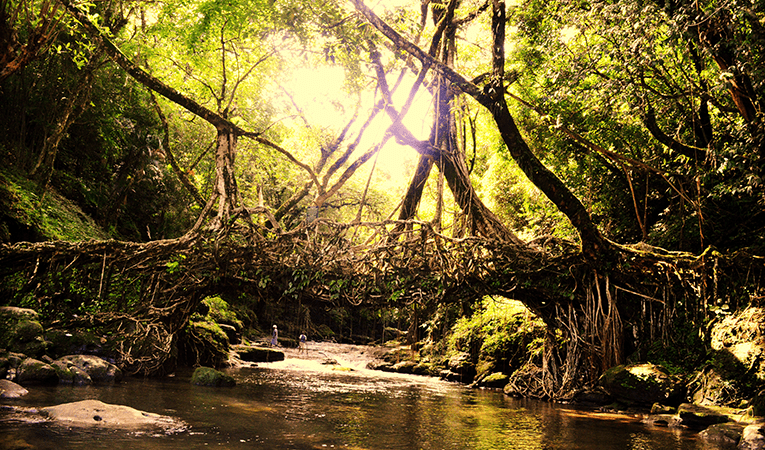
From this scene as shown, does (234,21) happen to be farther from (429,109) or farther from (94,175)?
(94,175)

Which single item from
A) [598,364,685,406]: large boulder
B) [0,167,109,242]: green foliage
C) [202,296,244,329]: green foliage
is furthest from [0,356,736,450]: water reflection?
[202,296,244,329]: green foliage

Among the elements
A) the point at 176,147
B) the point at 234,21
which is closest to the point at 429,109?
the point at 234,21

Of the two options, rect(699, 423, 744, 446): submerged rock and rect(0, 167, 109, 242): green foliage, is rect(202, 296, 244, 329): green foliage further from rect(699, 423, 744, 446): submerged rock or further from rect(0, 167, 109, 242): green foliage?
rect(699, 423, 744, 446): submerged rock

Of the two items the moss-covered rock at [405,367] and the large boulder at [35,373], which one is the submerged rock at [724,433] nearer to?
the large boulder at [35,373]

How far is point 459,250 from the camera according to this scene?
961cm

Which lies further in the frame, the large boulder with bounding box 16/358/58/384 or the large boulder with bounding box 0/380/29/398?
the large boulder with bounding box 16/358/58/384

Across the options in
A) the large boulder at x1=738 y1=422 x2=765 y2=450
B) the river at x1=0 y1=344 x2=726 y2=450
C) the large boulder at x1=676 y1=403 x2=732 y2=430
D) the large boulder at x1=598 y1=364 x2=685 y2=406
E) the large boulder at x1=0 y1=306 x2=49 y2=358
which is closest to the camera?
the river at x1=0 y1=344 x2=726 y2=450

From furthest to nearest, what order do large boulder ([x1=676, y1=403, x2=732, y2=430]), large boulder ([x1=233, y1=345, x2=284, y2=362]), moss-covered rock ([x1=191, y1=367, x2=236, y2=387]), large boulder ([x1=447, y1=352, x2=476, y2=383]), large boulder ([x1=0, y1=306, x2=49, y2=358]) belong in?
large boulder ([x1=233, y1=345, x2=284, y2=362])
large boulder ([x1=447, y1=352, x2=476, y2=383])
moss-covered rock ([x1=191, y1=367, x2=236, y2=387])
large boulder ([x1=0, y1=306, x2=49, y2=358])
large boulder ([x1=676, y1=403, x2=732, y2=430])

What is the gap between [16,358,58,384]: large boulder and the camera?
7168mm

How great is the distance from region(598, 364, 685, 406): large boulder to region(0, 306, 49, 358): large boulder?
1036cm

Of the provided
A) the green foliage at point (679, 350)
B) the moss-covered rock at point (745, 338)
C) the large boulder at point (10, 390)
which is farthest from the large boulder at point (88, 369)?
the moss-covered rock at point (745, 338)

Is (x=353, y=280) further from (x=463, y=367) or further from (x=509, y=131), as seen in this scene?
(x=463, y=367)

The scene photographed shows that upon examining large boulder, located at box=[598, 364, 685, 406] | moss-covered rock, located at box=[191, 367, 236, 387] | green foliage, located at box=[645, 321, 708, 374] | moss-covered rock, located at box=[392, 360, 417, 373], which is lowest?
moss-covered rock, located at box=[392, 360, 417, 373]

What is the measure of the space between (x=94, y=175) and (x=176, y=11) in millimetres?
7414
